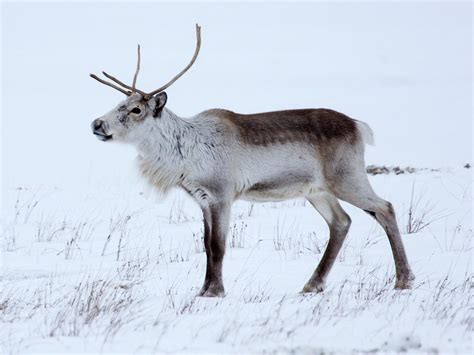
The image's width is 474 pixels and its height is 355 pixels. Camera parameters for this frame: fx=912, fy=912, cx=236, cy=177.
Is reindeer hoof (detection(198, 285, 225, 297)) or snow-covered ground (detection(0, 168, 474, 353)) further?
reindeer hoof (detection(198, 285, 225, 297))

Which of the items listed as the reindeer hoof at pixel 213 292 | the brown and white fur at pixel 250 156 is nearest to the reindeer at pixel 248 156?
the brown and white fur at pixel 250 156

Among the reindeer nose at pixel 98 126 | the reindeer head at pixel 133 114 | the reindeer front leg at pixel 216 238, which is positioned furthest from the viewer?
the reindeer head at pixel 133 114

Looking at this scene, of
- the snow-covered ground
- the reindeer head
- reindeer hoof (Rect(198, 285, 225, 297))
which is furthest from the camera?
the reindeer head

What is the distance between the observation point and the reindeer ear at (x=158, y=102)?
8359 millimetres

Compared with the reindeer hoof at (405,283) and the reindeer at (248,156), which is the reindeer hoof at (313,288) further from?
the reindeer hoof at (405,283)

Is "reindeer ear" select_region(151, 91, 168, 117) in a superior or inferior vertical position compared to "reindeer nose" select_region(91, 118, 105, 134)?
superior

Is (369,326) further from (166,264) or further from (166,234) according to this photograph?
(166,234)

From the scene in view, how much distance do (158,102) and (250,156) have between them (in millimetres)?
986

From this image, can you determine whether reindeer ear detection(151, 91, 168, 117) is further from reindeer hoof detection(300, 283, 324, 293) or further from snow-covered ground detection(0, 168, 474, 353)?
reindeer hoof detection(300, 283, 324, 293)

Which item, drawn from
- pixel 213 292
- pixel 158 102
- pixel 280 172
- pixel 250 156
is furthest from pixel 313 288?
pixel 158 102

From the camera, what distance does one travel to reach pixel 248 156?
27.5ft

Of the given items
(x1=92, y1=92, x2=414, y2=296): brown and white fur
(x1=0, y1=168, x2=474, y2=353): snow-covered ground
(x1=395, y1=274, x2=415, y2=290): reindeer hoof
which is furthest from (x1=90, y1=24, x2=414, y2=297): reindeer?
(x1=0, y1=168, x2=474, y2=353): snow-covered ground

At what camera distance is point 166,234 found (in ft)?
36.3

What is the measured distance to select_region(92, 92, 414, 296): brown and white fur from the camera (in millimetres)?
8289
